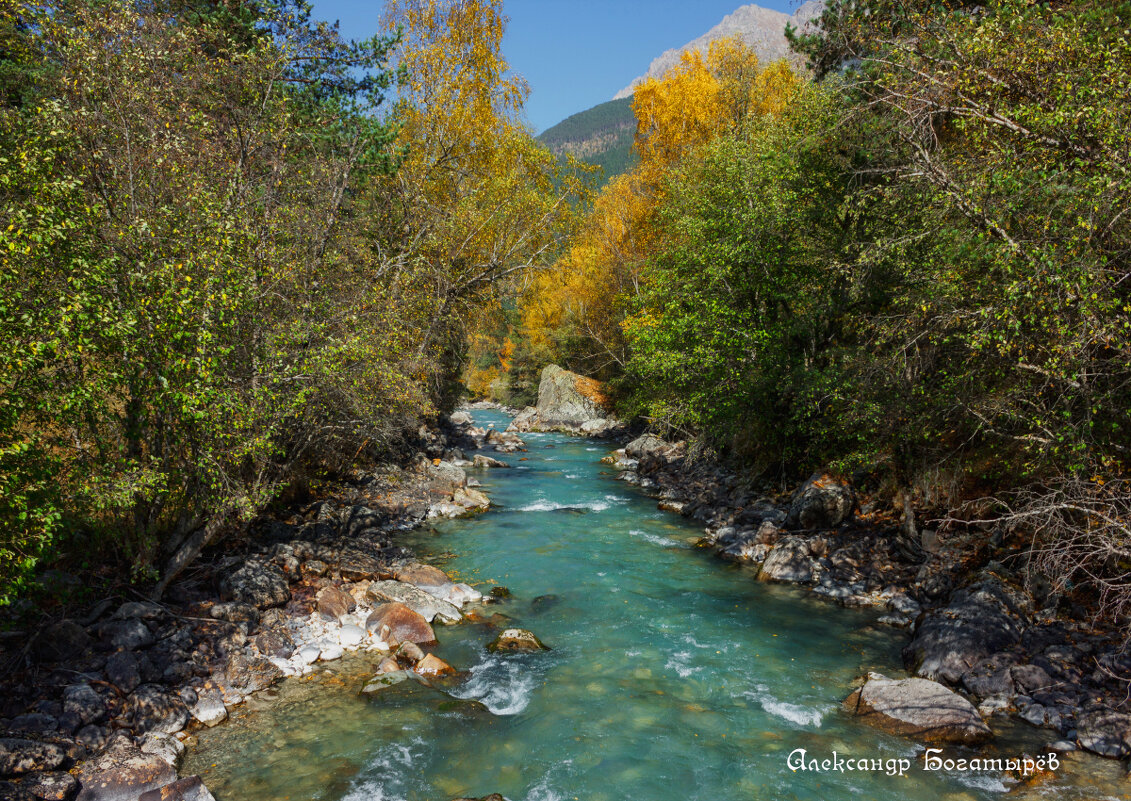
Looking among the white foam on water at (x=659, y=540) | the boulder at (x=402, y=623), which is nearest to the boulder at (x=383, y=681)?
the boulder at (x=402, y=623)

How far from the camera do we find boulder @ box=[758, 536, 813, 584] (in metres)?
13.3

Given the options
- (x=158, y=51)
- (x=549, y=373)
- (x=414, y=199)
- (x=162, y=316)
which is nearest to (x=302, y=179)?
(x=158, y=51)

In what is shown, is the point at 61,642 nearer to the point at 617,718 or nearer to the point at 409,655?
the point at 409,655

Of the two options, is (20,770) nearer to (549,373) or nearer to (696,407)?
(696,407)

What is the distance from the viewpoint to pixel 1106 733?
283 inches

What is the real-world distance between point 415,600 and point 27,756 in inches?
229

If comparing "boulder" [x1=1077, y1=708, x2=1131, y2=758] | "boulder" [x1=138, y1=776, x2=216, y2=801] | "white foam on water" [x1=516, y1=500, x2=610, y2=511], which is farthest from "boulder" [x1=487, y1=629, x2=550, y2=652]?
"white foam on water" [x1=516, y1=500, x2=610, y2=511]

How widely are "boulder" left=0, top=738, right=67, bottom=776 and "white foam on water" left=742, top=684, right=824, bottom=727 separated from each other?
8.31 m

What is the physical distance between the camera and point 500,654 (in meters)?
9.80

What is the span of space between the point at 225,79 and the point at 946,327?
14.0 metres

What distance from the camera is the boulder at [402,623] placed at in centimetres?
1002

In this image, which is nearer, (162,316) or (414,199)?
(162,316)

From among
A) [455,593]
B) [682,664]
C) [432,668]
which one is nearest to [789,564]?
[682,664]

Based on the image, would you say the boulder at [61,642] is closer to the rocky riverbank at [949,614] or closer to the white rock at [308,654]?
the white rock at [308,654]
